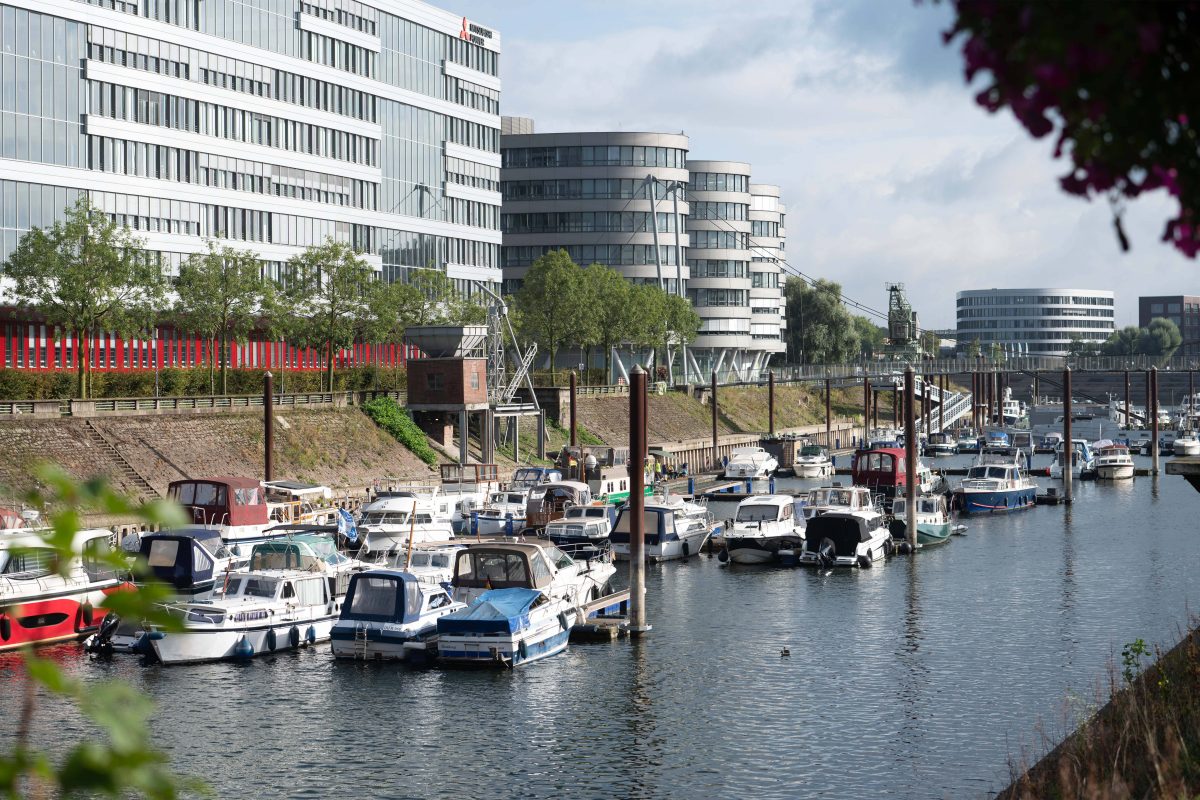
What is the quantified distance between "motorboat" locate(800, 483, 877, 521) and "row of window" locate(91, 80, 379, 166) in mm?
56192

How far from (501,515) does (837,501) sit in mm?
16918

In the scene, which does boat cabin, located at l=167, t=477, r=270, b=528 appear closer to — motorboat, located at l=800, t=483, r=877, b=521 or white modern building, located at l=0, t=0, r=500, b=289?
motorboat, located at l=800, t=483, r=877, b=521

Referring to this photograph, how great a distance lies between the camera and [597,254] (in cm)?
19312

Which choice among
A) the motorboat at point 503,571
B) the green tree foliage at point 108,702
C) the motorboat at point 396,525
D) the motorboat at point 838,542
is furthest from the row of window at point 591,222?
the green tree foliage at point 108,702

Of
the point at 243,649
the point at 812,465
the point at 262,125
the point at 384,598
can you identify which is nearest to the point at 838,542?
the point at 384,598

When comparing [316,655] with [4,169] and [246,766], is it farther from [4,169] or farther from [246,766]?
[4,169]

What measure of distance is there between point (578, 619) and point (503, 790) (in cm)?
1790

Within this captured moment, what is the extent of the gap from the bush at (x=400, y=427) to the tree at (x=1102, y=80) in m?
95.3

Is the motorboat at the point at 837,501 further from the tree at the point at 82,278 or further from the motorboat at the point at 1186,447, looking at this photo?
the motorboat at the point at 1186,447

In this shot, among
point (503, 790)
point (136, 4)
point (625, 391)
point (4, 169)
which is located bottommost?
point (503, 790)

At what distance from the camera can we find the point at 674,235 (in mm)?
196875

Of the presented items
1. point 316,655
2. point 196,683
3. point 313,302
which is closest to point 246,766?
point 196,683

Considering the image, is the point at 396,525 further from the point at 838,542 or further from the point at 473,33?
the point at 473,33

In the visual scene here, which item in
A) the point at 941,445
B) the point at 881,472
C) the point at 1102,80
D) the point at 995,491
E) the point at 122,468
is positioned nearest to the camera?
the point at 1102,80
